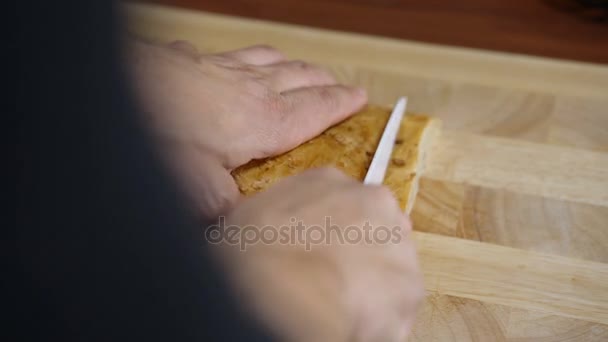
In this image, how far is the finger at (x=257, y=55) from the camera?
1220 millimetres

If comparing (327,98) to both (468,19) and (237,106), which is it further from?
(468,19)

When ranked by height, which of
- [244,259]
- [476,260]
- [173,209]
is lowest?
[476,260]

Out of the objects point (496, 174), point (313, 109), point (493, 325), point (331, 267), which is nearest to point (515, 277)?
point (493, 325)

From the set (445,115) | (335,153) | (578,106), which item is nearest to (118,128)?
(335,153)

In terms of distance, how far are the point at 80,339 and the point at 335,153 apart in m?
0.72

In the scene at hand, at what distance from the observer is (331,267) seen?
2.28ft

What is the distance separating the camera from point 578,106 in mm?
1407

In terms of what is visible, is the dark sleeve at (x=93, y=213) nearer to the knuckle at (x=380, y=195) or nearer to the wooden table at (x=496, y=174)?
the knuckle at (x=380, y=195)

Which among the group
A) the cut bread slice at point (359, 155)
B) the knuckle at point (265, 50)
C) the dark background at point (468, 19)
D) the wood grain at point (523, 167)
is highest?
the knuckle at point (265, 50)

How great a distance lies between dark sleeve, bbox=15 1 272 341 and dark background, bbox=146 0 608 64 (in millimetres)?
1228

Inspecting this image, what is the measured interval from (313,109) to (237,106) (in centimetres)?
18

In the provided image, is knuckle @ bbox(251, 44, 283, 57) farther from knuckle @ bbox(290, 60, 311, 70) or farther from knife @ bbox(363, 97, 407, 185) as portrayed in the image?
knife @ bbox(363, 97, 407, 185)

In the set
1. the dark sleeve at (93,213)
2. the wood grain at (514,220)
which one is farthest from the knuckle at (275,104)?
the dark sleeve at (93,213)

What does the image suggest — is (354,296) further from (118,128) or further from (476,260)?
(476,260)
